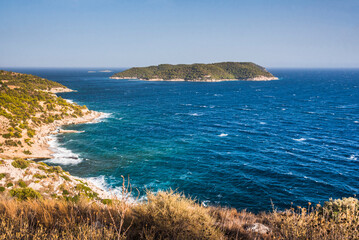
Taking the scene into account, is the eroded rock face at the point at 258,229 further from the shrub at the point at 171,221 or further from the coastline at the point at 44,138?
the coastline at the point at 44,138

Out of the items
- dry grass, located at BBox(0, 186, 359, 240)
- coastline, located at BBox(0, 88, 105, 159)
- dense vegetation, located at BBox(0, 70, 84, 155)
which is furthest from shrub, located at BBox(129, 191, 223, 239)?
dense vegetation, located at BBox(0, 70, 84, 155)

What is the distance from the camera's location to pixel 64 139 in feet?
172

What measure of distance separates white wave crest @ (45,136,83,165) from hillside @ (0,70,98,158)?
1524 mm

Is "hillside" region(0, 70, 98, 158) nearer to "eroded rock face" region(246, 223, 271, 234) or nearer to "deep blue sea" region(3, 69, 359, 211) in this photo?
"deep blue sea" region(3, 69, 359, 211)

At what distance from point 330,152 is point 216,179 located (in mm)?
28408

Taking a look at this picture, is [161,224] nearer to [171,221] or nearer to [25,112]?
[171,221]

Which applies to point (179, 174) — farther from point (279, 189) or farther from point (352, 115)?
point (352, 115)

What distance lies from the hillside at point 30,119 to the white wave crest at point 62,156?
5.00 ft

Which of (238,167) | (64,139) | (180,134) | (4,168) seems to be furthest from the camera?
(180,134)

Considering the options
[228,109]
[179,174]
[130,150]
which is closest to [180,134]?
[130,150]

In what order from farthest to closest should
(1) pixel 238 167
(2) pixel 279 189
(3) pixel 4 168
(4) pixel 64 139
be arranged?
(4) pixel 64 139
(1) pixel 238 167
(2) pixel 279 189
(3) pixel 4 168

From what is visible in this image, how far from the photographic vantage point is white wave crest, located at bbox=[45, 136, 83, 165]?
40125mm

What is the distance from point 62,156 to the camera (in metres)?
42.4

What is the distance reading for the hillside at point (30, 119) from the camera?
4300 cm
